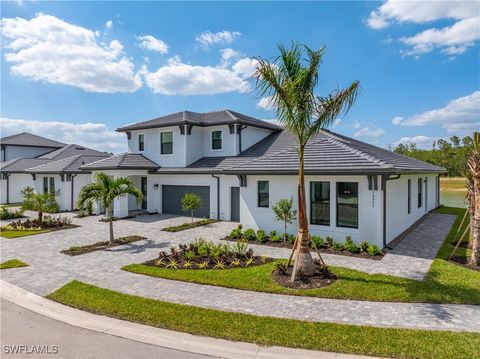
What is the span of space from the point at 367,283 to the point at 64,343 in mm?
6788

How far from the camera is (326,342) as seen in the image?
5.20m

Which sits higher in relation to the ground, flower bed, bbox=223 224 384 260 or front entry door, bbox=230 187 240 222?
front entry door, bbox=230 187 240 222

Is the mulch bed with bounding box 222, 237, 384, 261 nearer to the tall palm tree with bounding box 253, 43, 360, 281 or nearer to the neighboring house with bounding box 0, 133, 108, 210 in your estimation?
the tall palm tree with bounding box 253, 43, 360, 281

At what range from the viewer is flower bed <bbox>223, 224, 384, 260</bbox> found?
10445 millimetres

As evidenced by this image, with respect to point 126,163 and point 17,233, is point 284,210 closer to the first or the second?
point 126,163

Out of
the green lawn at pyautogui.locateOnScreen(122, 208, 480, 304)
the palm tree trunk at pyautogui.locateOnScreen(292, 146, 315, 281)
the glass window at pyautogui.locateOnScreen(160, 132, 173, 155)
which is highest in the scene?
the glass window at pyautogui.locateOnScreen(160, 132, 173, 155)

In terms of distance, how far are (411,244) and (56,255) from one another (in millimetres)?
13366

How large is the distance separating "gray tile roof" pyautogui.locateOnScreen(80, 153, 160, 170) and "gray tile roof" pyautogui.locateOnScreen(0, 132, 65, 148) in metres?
19.3

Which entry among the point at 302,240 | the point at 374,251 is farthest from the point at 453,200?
the point at 302,240

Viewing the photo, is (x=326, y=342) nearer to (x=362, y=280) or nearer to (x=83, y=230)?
(x=362, y=280)

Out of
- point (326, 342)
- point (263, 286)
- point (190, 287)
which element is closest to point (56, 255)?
point (190, 287)

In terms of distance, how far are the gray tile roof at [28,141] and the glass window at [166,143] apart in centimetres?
2232

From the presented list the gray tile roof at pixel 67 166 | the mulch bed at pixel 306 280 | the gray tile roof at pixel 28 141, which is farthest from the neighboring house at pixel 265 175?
the gray tile roof at pixel 28 141

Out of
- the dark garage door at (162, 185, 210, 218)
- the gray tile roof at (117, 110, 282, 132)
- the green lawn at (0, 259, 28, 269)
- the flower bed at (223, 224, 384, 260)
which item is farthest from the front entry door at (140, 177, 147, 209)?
the green lawn at (0, 259, 28, 269)
